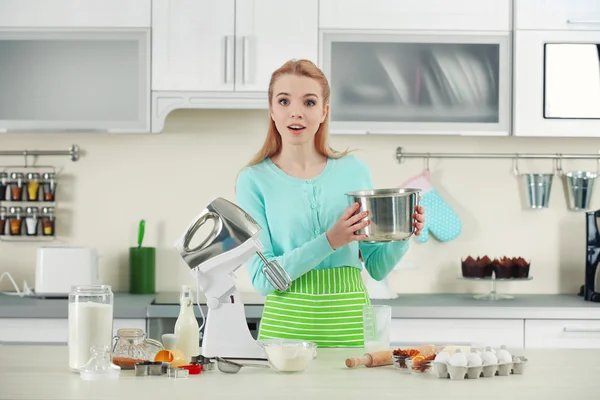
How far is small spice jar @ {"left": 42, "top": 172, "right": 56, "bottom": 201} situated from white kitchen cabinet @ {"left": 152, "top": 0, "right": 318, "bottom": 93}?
25.9 inches

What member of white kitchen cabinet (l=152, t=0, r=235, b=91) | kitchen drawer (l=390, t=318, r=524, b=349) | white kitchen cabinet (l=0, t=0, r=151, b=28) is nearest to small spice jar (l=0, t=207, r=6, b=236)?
white kitchen cabinet (l=0, t=0, r=151, b=28)

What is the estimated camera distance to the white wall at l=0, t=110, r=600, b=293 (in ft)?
12.7

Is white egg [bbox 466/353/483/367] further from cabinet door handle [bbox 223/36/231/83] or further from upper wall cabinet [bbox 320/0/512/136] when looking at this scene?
cabinet door handle [bbox 223/36/231/83]

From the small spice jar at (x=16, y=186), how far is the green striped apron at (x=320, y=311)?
70.4 inches

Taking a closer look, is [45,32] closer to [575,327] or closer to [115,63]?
[115,63]

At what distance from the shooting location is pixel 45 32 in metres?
3.57

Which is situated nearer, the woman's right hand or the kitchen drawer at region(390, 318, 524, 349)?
the woman's right hand

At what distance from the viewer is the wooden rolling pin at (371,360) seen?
1.88 m

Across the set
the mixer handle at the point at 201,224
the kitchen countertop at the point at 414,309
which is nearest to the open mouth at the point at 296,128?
the mixer handle at the point at 201,224

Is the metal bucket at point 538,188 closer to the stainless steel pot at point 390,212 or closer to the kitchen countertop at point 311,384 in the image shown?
the stainless steel pot at point 390,212

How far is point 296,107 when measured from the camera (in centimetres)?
241

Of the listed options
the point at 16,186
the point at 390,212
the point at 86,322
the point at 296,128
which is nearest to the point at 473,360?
the point at 390,212

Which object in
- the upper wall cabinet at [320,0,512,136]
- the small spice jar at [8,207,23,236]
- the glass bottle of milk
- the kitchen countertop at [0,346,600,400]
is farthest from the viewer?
the small spice jar at [8,207,23,236]

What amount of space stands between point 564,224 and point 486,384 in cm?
235
